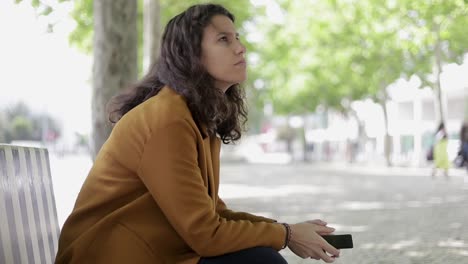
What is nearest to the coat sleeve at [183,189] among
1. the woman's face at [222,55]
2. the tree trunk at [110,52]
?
the woman's face at [222,55]

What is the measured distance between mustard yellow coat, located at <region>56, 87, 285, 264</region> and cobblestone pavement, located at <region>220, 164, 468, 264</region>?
12.7ft

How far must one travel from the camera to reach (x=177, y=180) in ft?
8.10

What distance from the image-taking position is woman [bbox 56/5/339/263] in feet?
8.17

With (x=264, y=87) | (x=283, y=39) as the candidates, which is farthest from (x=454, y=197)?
(x=264, y=87)

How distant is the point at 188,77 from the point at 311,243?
2.57 feet

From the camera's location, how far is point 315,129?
259ft

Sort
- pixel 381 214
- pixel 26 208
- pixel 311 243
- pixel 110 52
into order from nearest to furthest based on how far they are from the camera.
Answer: pixel 311 243 → pixel 26 208 → pixel 110 52 → pixel 381 214

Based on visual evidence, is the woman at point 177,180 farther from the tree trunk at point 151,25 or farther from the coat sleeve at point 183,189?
the tree trunk at point 151,25

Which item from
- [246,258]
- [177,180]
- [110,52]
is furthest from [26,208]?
[110,52]

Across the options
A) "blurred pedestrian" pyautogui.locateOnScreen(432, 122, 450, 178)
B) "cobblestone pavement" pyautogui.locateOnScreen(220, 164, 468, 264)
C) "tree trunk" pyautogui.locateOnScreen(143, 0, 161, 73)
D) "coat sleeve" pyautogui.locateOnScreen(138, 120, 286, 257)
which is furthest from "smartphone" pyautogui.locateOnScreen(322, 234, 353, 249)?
"blurred pedestrian" pyautogui.locateOnScreen(432, 122, 450, 178)

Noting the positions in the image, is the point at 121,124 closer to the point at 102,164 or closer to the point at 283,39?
the point at 102,164

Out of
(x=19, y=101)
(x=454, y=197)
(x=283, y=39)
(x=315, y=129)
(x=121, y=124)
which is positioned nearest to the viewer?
(x=121, y=124)

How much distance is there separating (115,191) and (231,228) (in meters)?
0.45

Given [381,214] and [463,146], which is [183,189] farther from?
[463,146]
